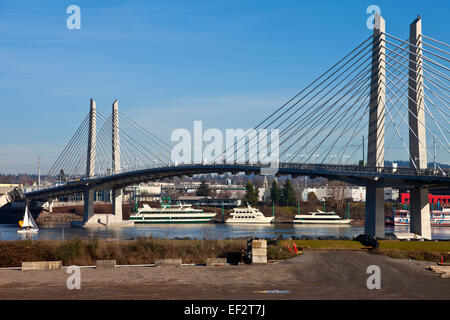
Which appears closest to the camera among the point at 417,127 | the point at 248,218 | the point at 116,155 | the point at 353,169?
the point at 417,127

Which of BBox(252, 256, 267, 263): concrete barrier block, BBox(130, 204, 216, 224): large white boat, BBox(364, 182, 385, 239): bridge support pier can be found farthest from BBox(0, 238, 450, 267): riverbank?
BBox(130, 204, 216, 224): large white boat

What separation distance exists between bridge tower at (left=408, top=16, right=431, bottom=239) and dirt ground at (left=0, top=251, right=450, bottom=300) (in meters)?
19.7

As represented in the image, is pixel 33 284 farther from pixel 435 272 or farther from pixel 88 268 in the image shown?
pixel 435 272

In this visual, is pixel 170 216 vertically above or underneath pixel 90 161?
underneath

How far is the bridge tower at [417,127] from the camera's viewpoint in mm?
51469

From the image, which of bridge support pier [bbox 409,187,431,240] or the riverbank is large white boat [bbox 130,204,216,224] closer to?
bridge support pier [bbox 409,187,431,240]

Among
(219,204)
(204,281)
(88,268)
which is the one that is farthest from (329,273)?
(219,204)

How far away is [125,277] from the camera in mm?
28203

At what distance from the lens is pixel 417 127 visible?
168ft

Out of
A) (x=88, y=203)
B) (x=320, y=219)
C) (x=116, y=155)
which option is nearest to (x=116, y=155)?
(x=116, y=155)

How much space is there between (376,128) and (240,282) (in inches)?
1211

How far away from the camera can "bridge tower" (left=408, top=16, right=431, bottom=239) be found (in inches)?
2026

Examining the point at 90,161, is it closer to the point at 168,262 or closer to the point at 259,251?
the point at 168,262

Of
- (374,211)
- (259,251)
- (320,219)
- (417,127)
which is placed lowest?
(320,219)
